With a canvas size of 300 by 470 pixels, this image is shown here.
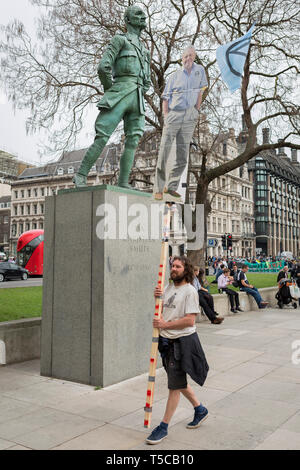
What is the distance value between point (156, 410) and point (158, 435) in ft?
3.25

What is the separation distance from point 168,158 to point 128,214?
148 centimetres

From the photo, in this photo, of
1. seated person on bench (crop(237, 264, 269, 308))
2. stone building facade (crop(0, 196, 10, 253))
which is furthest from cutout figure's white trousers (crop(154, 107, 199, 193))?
stone building facade (crop(0, 196, 10, 253))

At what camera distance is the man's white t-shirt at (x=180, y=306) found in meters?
4.21

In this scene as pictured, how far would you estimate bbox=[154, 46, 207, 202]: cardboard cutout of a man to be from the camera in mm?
5348

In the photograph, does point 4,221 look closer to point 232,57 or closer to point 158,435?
point 232,57

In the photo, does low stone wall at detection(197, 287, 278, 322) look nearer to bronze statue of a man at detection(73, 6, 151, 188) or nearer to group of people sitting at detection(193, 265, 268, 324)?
group of people sitting at detection(193, 265, 268, 324)

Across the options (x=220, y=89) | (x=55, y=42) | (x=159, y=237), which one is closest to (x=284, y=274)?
(x=220, y=89)

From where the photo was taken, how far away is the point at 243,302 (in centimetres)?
1572

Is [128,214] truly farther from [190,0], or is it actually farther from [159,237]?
[190,0]

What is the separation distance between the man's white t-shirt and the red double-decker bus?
114 ft

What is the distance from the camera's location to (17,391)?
575 centimetres

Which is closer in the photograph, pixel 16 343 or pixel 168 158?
pixel 168 158

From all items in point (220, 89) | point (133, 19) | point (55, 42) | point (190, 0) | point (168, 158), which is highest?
point (190, 0)

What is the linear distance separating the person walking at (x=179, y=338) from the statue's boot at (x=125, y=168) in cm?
308
